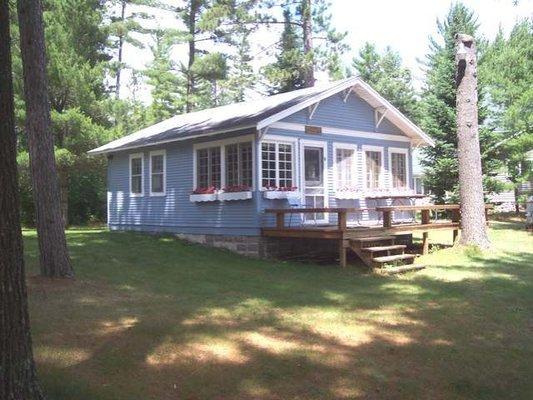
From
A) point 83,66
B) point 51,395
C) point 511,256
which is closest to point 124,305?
point 51,395

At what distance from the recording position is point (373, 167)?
1577 cm

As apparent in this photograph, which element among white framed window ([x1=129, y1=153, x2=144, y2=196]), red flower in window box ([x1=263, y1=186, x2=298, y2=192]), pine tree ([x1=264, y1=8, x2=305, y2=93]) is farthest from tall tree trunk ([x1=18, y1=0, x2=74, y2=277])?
pine tree ([x1=264, y1=8, x2=305, y2=93])

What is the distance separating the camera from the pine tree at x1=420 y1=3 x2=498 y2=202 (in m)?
23.0

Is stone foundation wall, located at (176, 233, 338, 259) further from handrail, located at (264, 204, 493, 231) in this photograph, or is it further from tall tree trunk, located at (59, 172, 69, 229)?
tall tree trunk, located at (59, 172, 69, 229)

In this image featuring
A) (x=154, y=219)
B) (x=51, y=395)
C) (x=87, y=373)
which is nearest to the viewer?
(x=51, y=395)

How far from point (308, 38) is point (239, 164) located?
1636cm

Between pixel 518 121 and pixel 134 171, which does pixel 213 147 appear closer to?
pixel 134 171

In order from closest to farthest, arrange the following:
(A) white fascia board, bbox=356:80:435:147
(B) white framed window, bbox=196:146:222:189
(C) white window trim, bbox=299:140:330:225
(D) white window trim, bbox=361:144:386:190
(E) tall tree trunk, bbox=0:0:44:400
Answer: (E) tall tree trunk, bbox=0:0:44:400, (C) white window trim, bbox=299:140:330:225, (B) white framed window, bbox=196:146:222:189, (A) white fascia board, bbox=356:80:435:147, (D) white window trim, bbox=361:144:386:190

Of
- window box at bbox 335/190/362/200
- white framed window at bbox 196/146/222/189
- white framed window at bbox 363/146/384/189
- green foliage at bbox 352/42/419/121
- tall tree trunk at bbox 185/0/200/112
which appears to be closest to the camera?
white framed window at bbox 196/146/222/189

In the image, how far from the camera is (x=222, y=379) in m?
4.64

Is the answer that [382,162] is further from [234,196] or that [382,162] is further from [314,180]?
[234,196]

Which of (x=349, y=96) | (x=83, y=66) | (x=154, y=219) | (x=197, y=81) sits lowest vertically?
(x=154, y=219)

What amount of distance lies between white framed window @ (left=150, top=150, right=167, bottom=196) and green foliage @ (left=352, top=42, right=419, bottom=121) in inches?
1078

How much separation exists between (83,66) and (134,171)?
721cm
